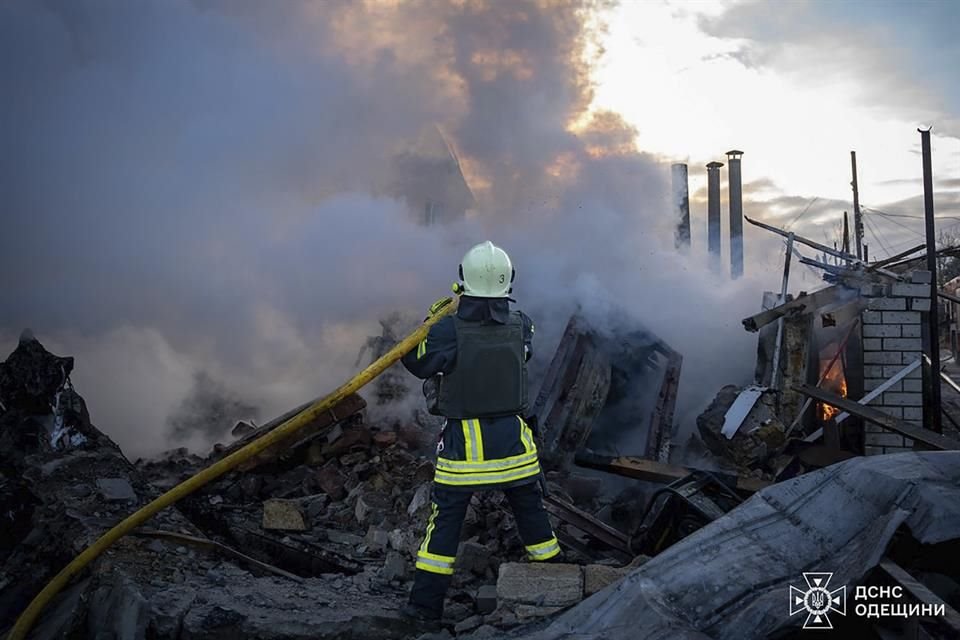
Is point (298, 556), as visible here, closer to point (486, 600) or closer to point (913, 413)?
point (486, 600)

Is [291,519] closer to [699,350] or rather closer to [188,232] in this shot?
[188,232]

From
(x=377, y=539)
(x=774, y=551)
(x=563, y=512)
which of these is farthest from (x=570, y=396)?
(x=774, y=551)

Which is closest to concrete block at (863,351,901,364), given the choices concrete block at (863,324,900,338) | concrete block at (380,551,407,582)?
concrete block at (863,324,900,338)

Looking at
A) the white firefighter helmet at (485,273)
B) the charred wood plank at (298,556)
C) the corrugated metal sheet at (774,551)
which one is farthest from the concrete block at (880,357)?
the charred wood plank at (298,556)

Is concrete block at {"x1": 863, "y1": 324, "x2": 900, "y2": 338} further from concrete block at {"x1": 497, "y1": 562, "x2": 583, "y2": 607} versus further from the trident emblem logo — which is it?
the trident emblem logo

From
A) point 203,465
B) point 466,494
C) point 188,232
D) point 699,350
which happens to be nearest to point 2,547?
point 203,465

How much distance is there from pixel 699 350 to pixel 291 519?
5.65 metres

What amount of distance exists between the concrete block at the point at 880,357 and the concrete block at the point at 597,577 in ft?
15.9

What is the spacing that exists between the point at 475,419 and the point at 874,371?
514 cm

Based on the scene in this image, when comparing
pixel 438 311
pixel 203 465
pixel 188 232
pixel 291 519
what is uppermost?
pixel 188 232

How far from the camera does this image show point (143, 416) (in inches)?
281

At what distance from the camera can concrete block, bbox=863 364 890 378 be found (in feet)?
22.3

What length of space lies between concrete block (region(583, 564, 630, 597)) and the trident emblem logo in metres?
1.00

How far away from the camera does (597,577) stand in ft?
10.3
